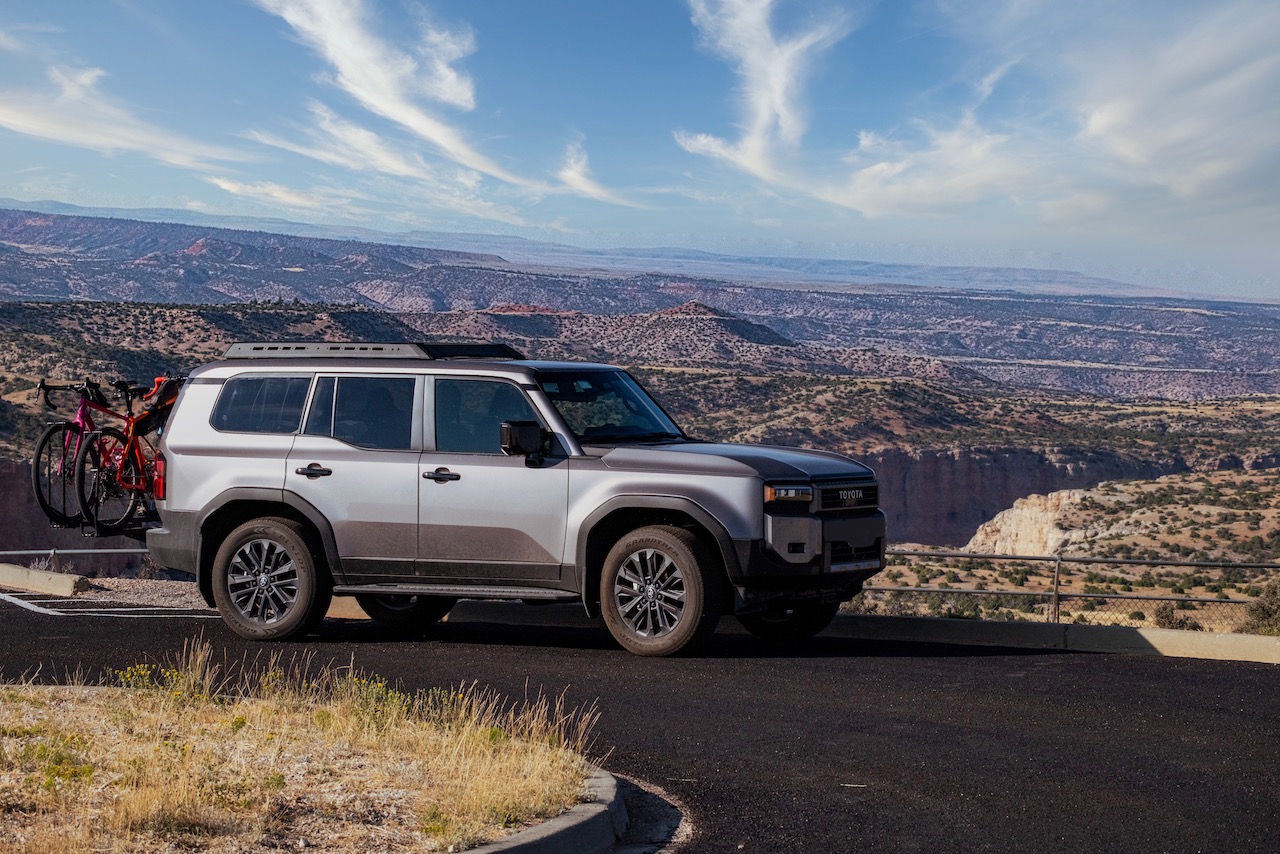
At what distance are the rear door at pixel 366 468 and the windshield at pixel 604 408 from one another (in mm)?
1086

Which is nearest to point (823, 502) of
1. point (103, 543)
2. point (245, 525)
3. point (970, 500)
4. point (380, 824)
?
point (245, 525)

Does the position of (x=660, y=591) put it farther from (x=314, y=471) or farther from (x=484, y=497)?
(x=314, y=471)

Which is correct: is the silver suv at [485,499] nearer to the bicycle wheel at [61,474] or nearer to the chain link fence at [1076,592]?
the bicycle wheel at [61,474]

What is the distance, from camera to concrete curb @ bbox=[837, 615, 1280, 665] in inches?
439

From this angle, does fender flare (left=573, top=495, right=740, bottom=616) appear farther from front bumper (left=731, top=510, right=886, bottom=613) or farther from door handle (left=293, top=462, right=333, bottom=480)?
door handle (left=293, top=462, right=333, bottom=480)

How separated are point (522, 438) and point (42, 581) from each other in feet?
28.1

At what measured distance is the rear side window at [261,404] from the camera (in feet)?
38.2

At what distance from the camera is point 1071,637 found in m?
11.8

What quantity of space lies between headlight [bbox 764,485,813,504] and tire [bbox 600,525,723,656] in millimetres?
596

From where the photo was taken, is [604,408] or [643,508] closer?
[643,508]

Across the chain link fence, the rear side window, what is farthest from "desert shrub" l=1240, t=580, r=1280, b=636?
the rear side window

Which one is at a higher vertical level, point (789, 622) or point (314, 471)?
point (314, 471)

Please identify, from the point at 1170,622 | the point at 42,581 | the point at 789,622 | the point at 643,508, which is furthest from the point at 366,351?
the point at 1170,622

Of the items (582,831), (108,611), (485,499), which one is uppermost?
(485,499)
